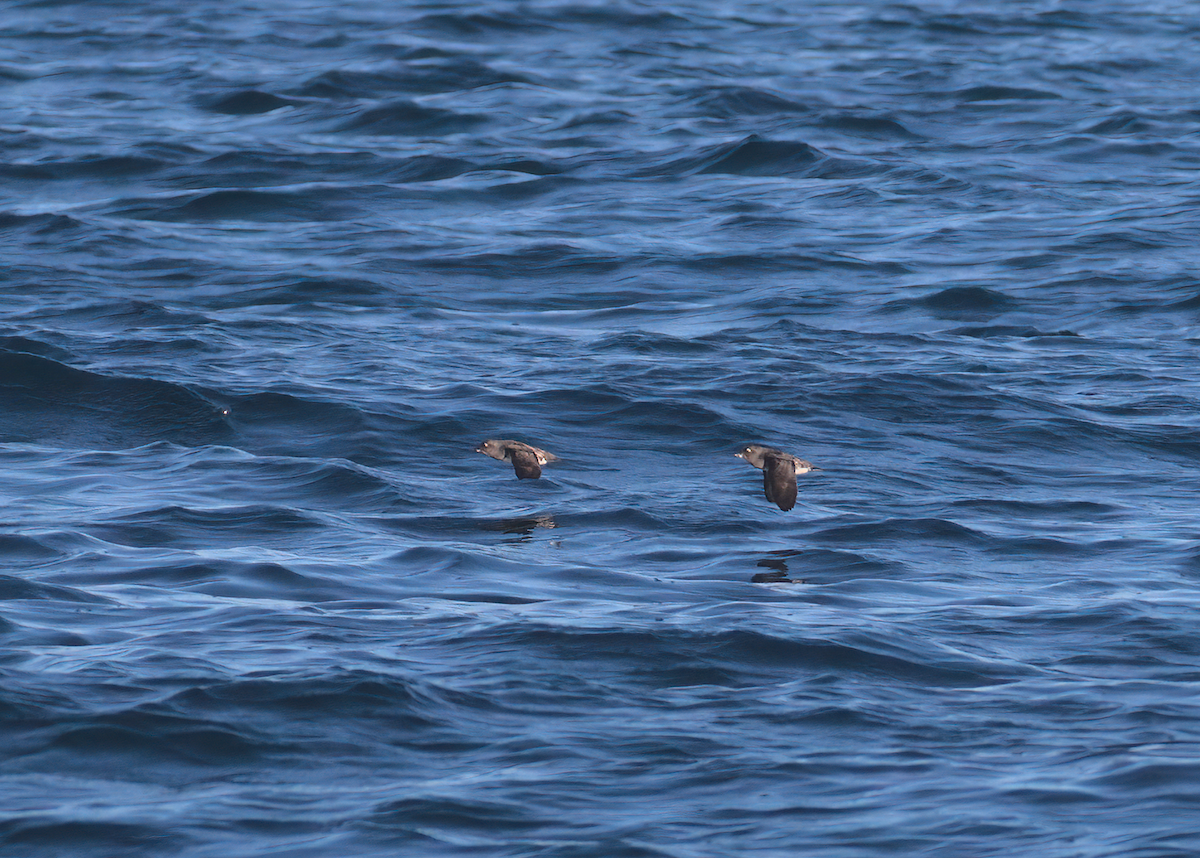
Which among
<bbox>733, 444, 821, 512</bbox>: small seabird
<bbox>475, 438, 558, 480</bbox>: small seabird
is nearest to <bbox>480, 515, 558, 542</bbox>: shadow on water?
<bbox>475, 438, 558, 480</bbox>: small seabird

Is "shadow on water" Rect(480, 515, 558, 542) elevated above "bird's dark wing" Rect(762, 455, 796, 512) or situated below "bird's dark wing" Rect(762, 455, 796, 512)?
below

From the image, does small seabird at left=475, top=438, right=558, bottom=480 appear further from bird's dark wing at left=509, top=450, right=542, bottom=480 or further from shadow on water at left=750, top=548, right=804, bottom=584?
shadow on water at left=750, top=548, right=804, bottom=584

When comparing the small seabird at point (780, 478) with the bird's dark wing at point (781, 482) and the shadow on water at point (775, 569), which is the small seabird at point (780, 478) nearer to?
the bird's dark wing at point (781, 482)

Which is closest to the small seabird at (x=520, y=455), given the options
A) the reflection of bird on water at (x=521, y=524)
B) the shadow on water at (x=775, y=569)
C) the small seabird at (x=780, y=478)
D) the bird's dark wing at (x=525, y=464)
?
the bird's dark wing at (x=525, y=464)

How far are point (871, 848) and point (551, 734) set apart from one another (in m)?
1.75

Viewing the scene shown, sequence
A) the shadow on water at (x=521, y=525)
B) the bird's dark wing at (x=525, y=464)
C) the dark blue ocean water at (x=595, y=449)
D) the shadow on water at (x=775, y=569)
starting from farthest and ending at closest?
the bird's dark wing at (x=525, y=464) → the shadow on water at (x=521, y=525) → the shadow on water at (x=775, y=569) → the dark blue ocean water at (x=595, y=449)

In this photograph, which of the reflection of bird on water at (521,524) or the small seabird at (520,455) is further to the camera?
the small seabird at (520,455)

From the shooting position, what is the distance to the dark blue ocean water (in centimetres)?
793

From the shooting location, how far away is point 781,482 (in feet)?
37.1

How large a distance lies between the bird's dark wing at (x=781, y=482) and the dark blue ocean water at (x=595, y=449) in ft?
1.21

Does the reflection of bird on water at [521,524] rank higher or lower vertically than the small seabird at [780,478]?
lower

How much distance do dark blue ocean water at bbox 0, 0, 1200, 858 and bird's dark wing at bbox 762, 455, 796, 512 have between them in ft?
1.21

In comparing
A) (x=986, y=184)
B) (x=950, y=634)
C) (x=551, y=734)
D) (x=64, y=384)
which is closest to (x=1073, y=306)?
(x=986, y=184)

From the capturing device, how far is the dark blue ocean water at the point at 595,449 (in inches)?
312
